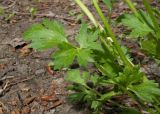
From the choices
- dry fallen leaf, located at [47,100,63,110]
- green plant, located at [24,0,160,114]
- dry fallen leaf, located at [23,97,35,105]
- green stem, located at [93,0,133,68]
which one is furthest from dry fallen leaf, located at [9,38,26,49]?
green stem, located at [93,0,133,68]

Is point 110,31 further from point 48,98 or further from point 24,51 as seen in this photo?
point 24,51

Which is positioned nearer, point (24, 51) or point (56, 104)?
point (56, 104)

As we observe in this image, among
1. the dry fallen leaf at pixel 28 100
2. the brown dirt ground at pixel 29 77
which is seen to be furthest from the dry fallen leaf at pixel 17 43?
the dry fallen leaf at pixel 28 100

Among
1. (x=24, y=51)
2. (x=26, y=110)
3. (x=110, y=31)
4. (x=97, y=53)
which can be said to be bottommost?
(x=26, y=110)

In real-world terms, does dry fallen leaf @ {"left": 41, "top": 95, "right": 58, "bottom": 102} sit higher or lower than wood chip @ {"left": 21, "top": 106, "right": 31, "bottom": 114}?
higher

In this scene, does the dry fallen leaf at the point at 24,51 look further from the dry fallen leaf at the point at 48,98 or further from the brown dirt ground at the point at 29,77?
the dry fallen leaf at the point at 48,98

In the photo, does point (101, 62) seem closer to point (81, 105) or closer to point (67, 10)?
point (81, 105)

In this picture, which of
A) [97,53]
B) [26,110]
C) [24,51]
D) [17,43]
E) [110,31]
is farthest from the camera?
[17,43]

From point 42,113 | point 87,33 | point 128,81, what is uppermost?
point 87,33

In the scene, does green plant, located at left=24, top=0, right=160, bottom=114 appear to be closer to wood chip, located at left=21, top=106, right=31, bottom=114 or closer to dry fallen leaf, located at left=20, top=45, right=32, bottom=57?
wood chip, located at left=21, top=106, right=31, bottom=114

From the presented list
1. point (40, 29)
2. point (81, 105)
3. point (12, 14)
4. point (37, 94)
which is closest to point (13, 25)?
point (12, 14)

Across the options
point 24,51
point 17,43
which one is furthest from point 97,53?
point 17,43
